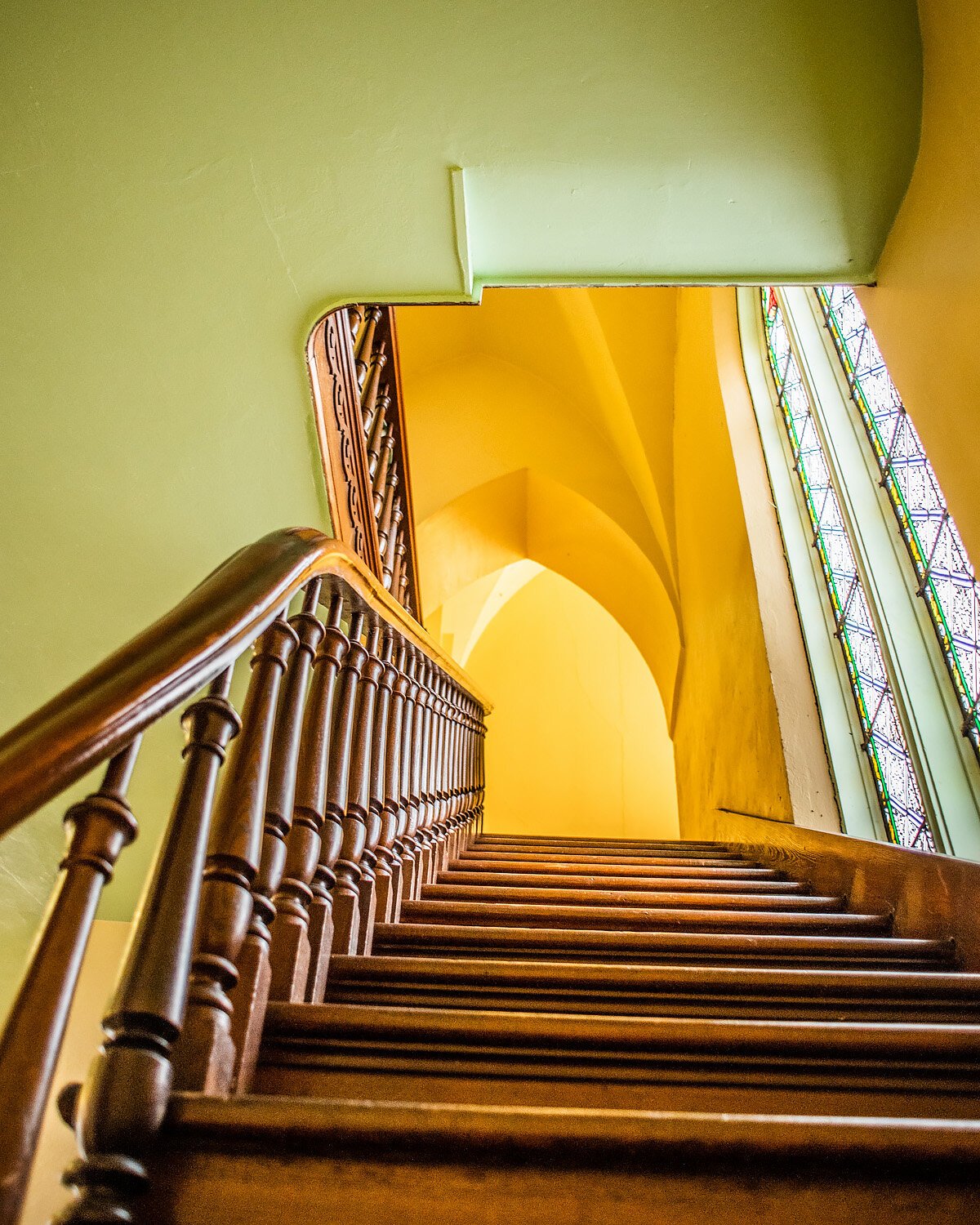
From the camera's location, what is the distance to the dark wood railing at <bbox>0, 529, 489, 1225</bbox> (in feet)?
2.88

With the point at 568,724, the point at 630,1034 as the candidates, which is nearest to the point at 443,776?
the point at 630,1034

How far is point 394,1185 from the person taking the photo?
103cm

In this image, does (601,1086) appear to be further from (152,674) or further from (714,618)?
(714,618)

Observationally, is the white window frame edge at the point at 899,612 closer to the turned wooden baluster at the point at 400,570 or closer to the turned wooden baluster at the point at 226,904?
the turned wooden baluster at the point at 400,570

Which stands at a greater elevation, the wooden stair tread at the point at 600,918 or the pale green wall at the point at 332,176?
the pale green wall at the point at 332,176

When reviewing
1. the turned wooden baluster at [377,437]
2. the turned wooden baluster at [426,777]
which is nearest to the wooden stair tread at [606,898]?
the turned wooden baluster at [426,777]

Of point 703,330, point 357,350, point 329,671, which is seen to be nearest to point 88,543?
point 357,350

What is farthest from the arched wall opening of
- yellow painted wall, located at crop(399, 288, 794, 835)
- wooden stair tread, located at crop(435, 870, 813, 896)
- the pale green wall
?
wooden stair tread, located at crop(435, 870, 813, 896)

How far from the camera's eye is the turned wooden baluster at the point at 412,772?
2516 millimetres

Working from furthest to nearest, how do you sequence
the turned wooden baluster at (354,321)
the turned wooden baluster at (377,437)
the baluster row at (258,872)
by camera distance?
the turned wooden baluster at (377,437) → the turned wooden baluster at (354,321) → the baluster row at (258,872)

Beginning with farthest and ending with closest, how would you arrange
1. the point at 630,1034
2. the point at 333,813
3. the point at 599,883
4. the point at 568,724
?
the point at 568,724 < the point at 599,883 < the point at 333,813 < the point at 630,1034

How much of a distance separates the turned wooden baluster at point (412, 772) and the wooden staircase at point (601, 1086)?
104 millimetres

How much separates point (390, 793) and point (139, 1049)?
1.31 metres

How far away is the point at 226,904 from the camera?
125 cm
